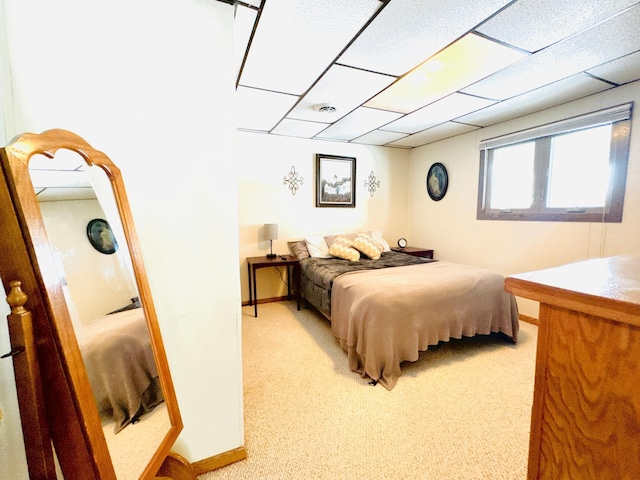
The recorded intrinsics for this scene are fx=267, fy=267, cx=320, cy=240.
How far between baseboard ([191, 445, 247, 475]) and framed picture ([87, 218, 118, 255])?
44.2 inches

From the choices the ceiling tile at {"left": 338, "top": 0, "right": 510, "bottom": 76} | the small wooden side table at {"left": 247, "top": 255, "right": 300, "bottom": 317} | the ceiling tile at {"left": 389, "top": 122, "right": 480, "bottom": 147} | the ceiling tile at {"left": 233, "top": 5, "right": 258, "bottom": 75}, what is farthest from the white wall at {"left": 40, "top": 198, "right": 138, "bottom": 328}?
the ceiling tile at {"left": 389, "top": 122, "right": 480, "bottom": 147}

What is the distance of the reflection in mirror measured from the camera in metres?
0.74

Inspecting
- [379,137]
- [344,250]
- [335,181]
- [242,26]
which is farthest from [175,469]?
[379,137]

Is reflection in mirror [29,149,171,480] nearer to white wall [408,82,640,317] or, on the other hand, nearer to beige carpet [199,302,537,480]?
beige carpet [199,302,537,480]

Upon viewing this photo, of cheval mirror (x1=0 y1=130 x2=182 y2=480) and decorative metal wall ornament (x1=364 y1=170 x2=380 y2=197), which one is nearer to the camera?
cheval mirror (x1=0 y1=130 x2=182 y2=480)

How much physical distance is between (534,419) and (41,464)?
111 centimetres

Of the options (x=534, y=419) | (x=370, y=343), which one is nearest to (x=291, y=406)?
(x=370, y=343)

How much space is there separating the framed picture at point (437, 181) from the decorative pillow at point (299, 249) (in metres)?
2.18

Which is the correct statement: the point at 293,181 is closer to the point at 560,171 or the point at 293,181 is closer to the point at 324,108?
the point at 324,108

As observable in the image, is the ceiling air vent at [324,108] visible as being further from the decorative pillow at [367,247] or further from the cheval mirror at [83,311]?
the cheval mirror at [83,311]

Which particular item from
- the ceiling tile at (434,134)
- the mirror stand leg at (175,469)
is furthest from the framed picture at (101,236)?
the ceiling tile at (434,134)

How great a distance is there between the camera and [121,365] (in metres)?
0.89

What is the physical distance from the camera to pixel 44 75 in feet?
3.06

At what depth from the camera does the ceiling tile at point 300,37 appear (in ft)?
→ 4.58
